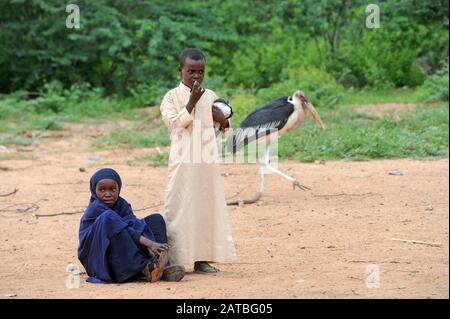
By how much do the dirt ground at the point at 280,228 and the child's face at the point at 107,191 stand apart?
0.50 metres

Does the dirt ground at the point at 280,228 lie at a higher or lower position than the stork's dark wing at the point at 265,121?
lower

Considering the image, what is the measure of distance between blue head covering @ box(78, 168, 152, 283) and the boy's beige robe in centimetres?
23

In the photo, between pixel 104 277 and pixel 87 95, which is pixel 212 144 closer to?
pixel 104 277

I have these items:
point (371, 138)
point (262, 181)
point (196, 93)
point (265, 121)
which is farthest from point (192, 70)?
point (371, 138)

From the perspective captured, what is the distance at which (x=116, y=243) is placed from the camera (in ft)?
16.2

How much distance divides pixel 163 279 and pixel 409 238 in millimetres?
2037

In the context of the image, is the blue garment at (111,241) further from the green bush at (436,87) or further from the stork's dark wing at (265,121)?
the green bush at (436,87)

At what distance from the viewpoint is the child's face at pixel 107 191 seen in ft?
16.4

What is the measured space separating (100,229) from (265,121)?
13.8ft

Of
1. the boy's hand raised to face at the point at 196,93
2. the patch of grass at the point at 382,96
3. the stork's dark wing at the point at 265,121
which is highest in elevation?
the boy's hand raised to face at the point at 196,93

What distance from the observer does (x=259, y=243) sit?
20.7 ft

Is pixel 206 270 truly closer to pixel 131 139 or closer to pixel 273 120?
pixel 273 120

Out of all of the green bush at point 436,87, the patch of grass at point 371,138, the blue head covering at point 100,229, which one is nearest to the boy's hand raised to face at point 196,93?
the blue head covering at point 100,229

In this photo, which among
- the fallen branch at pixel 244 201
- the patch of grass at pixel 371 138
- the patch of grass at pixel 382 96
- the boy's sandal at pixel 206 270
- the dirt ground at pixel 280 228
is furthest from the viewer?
the patch of grass at pixel 382 96
